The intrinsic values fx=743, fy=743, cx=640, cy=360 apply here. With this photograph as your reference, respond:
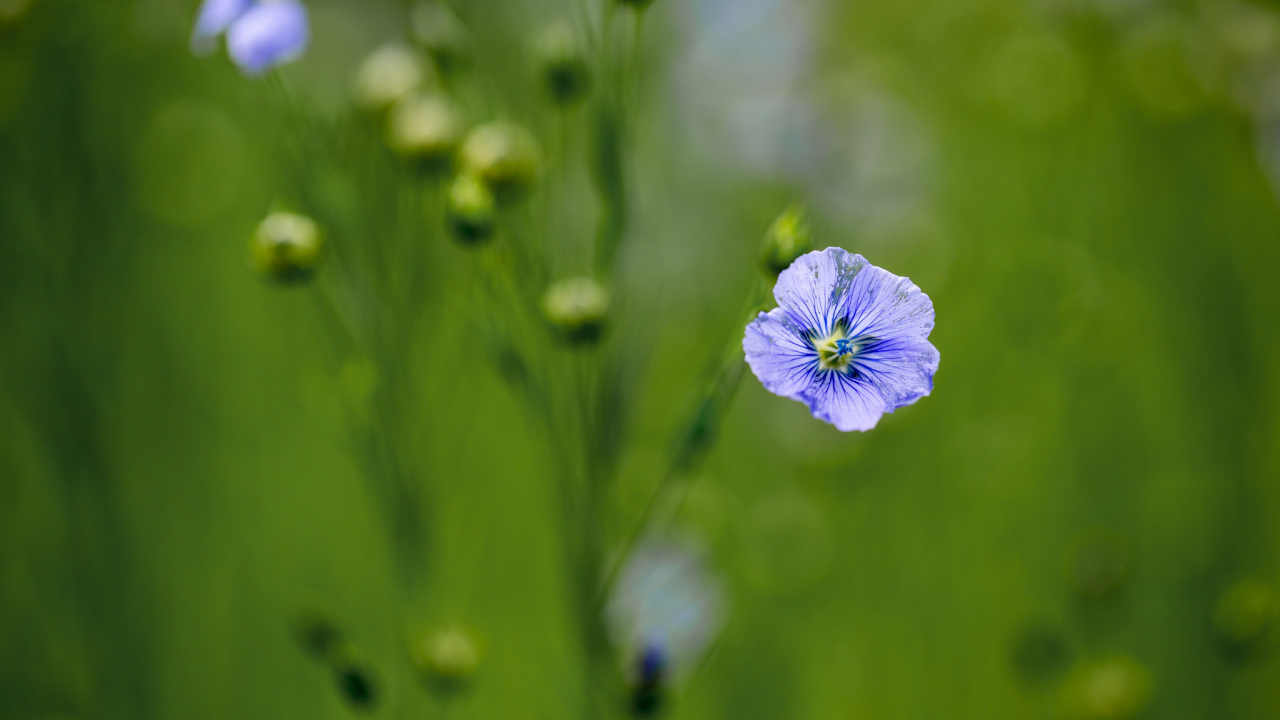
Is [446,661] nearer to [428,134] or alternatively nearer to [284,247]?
[284,247]

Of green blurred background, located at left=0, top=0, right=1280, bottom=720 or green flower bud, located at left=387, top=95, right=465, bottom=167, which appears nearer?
green flower bud, located at left=387, top=95, right=465, bottom=167

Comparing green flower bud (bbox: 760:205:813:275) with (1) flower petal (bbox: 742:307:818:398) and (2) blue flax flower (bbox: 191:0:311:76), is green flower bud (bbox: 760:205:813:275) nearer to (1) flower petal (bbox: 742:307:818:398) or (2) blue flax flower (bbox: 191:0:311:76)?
(1) flower petal (bbox: 742:307:818:398)

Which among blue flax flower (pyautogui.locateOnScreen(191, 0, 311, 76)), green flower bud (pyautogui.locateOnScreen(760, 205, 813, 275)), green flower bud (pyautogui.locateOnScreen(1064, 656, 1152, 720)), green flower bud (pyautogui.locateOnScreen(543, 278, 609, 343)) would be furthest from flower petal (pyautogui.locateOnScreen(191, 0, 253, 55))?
green flower bud (pyautogui.locateOnScreen(1064, 656, 1152, 720))

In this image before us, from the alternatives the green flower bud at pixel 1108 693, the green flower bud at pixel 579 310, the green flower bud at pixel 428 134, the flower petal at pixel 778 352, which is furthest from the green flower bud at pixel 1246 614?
the green flower bud at pixel 428 134

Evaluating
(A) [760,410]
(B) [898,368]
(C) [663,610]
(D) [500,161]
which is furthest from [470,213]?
(A) [760,410]

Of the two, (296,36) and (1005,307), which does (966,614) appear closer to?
(1005,307)
